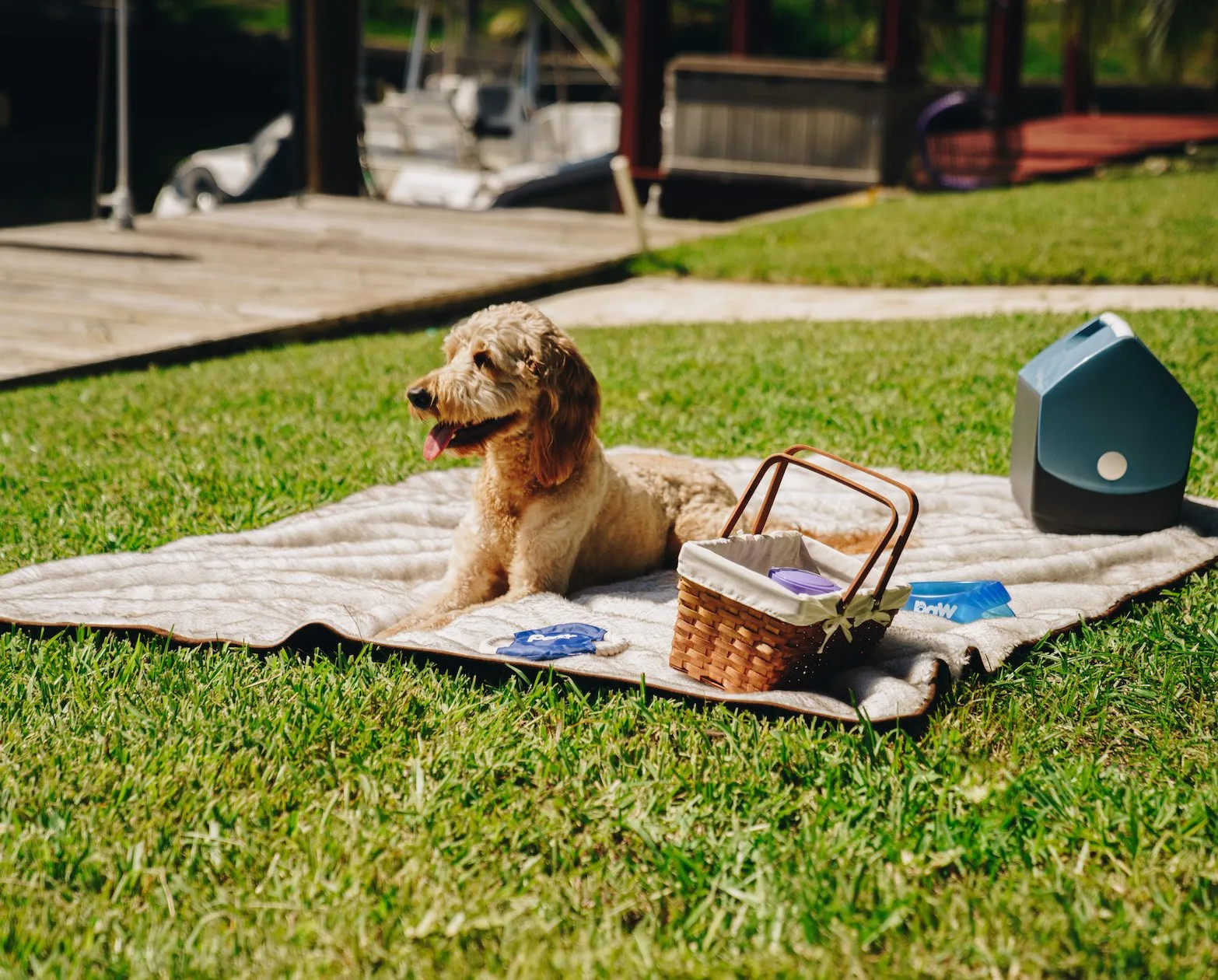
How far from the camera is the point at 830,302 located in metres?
10.8

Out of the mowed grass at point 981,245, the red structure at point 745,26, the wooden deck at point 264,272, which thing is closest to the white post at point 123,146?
the wooden deck at point 264,272

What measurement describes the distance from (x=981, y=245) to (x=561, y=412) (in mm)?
8866

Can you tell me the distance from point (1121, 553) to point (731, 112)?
12938mm

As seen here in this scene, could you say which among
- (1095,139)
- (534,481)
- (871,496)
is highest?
(1095,139)

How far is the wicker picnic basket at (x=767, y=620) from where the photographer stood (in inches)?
132

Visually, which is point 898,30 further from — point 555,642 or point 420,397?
point 555,642

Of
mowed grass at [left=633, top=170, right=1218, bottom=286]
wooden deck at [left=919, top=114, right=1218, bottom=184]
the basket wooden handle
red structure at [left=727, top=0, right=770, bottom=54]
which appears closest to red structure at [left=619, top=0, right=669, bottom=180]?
red structure at [left=727, top=0, right=770, bottom=54]

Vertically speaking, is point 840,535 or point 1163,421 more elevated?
point 1163,421

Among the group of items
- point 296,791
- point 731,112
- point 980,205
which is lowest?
point 296,791

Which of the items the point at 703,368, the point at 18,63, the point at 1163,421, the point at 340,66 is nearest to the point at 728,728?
the point at 1163,421

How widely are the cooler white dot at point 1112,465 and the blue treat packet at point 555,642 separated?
2110 millimetres

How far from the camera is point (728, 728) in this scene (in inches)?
131

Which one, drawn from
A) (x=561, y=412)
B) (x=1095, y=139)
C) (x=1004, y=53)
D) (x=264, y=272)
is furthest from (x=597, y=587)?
(x=1004, y=53)

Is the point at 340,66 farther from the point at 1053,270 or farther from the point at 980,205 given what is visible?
the point at 1053,270
